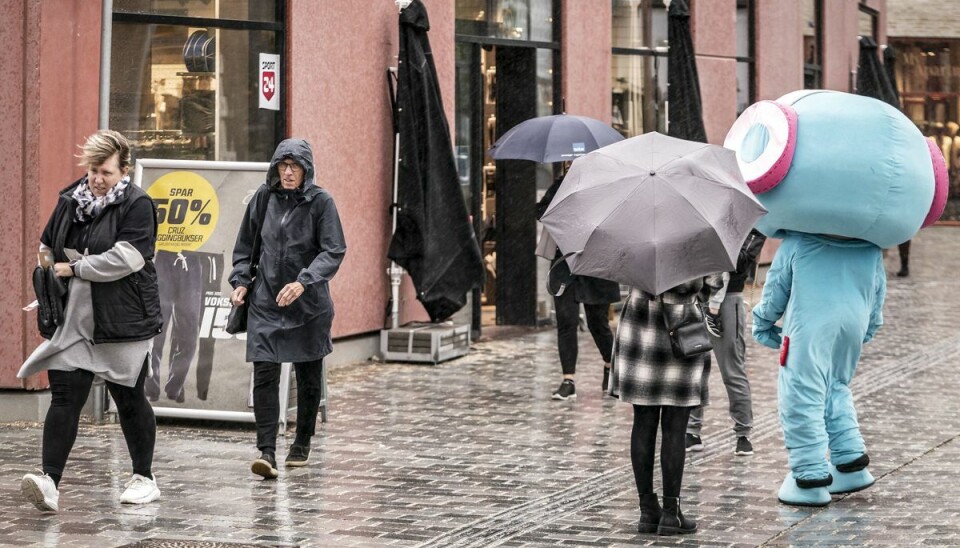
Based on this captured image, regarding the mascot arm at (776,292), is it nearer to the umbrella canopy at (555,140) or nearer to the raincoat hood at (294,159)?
the raincoat hood at (294,159)

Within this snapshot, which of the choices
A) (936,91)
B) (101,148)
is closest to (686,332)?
(101,148)

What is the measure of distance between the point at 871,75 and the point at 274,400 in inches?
761

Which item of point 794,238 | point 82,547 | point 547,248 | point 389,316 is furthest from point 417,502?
point 389,316

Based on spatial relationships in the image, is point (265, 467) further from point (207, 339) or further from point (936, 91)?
point (936, 91)

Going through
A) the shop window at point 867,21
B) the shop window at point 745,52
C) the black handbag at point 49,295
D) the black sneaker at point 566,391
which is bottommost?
the black sneaker at point 566,391

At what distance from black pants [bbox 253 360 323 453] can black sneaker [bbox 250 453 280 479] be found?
0.21ft

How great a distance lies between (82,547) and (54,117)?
4252 millimetres

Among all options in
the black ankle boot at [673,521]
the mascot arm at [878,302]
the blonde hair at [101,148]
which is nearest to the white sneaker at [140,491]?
the blonde hair at [101,148]

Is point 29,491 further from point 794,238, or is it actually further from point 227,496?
point 794,238

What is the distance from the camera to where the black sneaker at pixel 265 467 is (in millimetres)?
8359

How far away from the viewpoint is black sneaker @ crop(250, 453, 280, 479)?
8.36 metres

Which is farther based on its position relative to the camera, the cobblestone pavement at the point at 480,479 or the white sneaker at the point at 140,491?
the white sneaker at the point at 140,491

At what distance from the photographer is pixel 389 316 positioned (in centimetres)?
1402

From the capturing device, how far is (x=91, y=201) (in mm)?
7633
